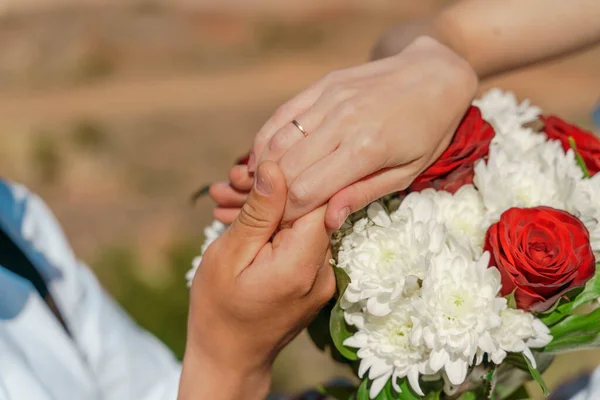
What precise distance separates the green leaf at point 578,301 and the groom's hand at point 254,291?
1.13ft

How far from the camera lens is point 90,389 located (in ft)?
4.72

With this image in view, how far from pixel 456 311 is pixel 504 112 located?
478mm

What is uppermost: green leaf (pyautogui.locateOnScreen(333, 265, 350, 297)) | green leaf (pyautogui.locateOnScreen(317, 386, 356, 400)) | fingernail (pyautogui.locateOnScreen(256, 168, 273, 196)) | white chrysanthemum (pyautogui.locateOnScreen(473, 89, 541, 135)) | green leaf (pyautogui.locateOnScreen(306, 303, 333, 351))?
fingernail (pyautogui.locateOnScreen(256, 168, 273, 196))

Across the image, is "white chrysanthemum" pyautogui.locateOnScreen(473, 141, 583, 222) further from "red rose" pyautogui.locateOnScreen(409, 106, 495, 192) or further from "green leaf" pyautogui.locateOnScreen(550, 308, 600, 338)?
"green leaf" pyautogui.locateOnScreen(550, 308, 600, 338)

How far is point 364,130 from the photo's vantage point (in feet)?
3.63

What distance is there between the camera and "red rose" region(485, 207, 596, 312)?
1.05 meters

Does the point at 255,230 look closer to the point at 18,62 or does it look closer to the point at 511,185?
the point at 511,185

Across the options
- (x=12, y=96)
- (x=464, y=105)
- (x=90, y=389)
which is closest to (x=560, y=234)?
(x=464, y=105)

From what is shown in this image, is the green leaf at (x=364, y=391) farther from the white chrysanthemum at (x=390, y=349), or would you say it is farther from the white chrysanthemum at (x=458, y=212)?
the white chrysanthemum at (x=458, y=212)

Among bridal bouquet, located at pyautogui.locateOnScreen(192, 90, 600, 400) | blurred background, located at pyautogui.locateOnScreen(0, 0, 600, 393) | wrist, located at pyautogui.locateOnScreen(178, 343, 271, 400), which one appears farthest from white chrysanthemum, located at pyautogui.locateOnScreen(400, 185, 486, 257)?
blurred background, located at pyautogui.locateOnScreen(0, 0, 600, 393)

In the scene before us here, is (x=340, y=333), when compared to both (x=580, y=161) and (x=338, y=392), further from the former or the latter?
(x=580, y=161)

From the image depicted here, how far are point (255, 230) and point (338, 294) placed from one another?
18 centimetres

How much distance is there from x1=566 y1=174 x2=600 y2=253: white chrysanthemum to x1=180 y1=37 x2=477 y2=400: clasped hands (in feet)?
0.73

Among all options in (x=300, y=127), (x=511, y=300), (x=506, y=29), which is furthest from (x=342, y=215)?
(x=506, y=29)
